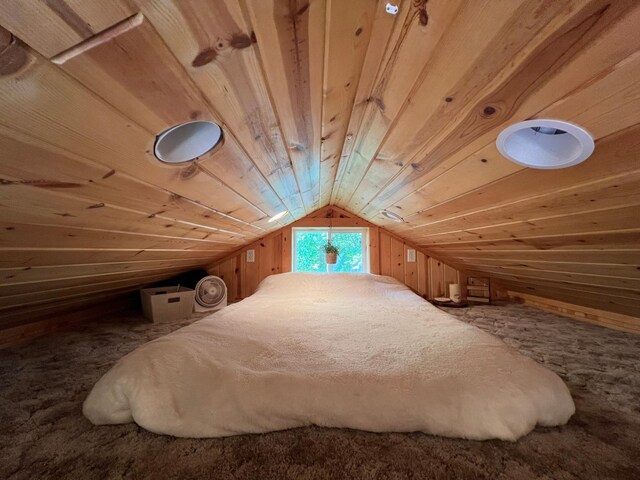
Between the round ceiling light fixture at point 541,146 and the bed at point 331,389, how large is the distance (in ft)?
2.66

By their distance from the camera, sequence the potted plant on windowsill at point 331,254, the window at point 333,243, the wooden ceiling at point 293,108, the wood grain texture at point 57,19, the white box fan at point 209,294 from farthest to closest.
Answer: the window at point 333,243 → the potted plant on windowsill at point 331,254 → the white box fan at point 209,294 → the wooden ceiling at point 293,108 → the wood grain texture at point 57,19

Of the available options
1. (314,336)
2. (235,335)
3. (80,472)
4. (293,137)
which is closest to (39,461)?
(80,472)

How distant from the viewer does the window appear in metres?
3.57

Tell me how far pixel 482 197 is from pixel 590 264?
89 centimetres

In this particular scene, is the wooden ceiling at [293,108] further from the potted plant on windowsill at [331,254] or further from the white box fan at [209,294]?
the potted plant on windowsill at [331,254]

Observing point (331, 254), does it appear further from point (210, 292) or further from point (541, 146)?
point (541, 146)

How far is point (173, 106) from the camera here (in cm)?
68

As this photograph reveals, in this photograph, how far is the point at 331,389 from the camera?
98 cm

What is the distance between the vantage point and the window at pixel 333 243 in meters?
3.57

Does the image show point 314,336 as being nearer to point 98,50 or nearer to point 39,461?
point 39,461

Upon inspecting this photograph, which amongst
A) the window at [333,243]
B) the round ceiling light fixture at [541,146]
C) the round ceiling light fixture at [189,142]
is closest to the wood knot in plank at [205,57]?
the round ceiling light fixture at [189,142]

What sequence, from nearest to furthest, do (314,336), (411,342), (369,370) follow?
(369,370)
(411,342)
(314,336)

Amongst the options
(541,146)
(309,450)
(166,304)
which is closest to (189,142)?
(309,450)

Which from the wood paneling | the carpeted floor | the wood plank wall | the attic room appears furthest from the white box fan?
the wood paneling
